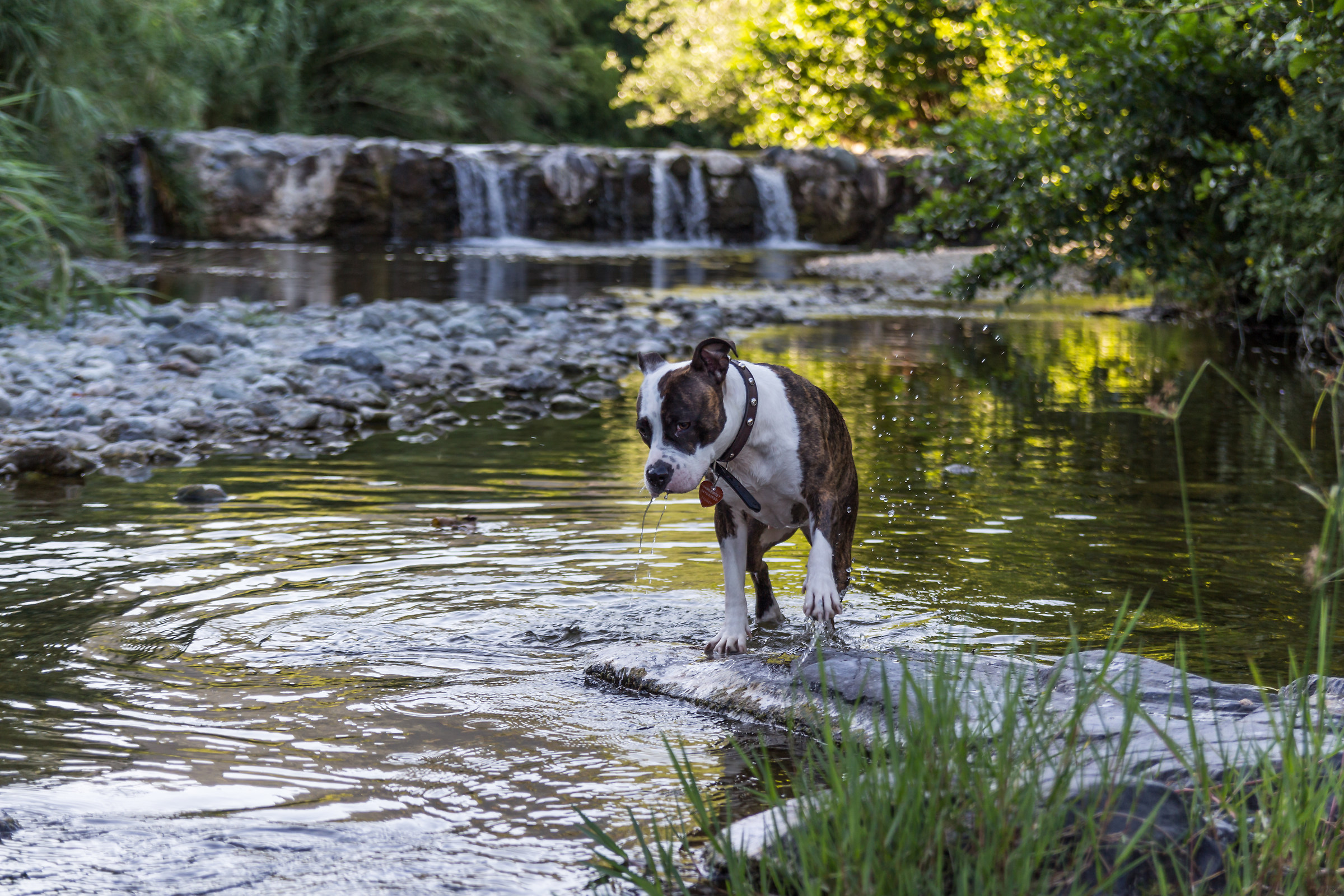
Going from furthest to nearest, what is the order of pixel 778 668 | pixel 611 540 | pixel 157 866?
pixel 611 540 < pixel 778 668 < pixel 157 866

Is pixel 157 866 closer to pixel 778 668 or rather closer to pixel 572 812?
pixel 572 812

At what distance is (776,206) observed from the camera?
89.5 ft

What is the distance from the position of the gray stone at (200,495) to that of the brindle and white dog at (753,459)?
3.19 meters

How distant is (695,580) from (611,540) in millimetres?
691

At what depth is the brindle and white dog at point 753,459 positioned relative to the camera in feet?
13.3

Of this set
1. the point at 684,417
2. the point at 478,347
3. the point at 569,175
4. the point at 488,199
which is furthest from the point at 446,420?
the point at 569,175

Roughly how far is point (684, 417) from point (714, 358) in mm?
227

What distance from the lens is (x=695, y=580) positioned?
554cm

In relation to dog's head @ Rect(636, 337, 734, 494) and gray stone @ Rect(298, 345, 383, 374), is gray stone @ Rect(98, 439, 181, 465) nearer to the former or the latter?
gray stone @ Rect(298, 345, 383, 374)

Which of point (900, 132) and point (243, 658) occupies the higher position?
point (900, 132)

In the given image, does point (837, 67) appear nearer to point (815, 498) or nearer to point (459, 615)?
point (459, 615)

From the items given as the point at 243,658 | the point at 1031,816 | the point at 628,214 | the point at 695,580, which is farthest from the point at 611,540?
the point at 628,214

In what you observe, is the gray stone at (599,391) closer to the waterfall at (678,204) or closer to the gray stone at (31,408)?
the gray stone at (31,408)

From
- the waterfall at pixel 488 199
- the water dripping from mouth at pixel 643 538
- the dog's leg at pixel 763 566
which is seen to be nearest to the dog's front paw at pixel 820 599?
the dog's leg at pixel 763 566
